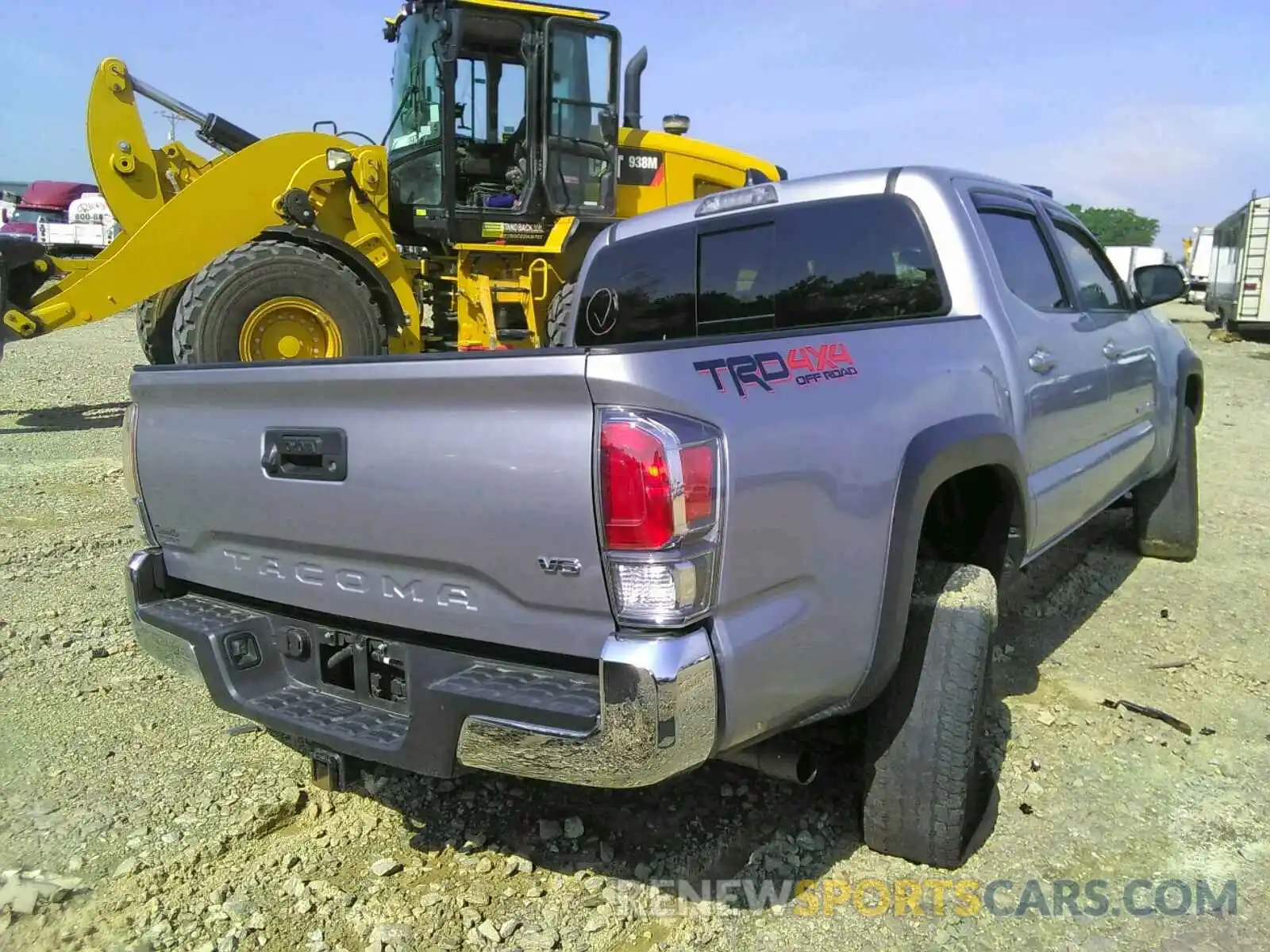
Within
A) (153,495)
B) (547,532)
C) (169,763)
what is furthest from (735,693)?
(169,763)

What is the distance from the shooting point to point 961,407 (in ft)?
9.20

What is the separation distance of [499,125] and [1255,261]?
1662cm

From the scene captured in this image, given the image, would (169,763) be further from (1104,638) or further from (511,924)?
(1104,638)

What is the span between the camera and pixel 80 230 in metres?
29.5

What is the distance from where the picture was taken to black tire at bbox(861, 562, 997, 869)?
2.62 m

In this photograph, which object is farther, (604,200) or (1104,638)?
(604,200)

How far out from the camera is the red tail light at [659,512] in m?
1.99

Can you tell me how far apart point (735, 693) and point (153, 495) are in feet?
6.17

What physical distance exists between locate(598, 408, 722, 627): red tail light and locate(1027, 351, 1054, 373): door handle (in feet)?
5.72

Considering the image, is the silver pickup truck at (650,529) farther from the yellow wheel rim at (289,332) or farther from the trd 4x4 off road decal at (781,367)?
the yellow wheel rim at (289,332)

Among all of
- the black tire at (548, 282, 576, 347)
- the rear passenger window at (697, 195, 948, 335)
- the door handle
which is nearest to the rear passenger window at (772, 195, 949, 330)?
the rear passenger window at (697, 195, 948, 335)

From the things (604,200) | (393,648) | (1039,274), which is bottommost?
(393,648)

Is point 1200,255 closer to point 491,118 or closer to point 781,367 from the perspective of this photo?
point 491,118

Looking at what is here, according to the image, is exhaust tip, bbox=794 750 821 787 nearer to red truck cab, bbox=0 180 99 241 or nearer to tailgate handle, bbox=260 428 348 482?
tailgate handle, bbox=260 428 348 482
